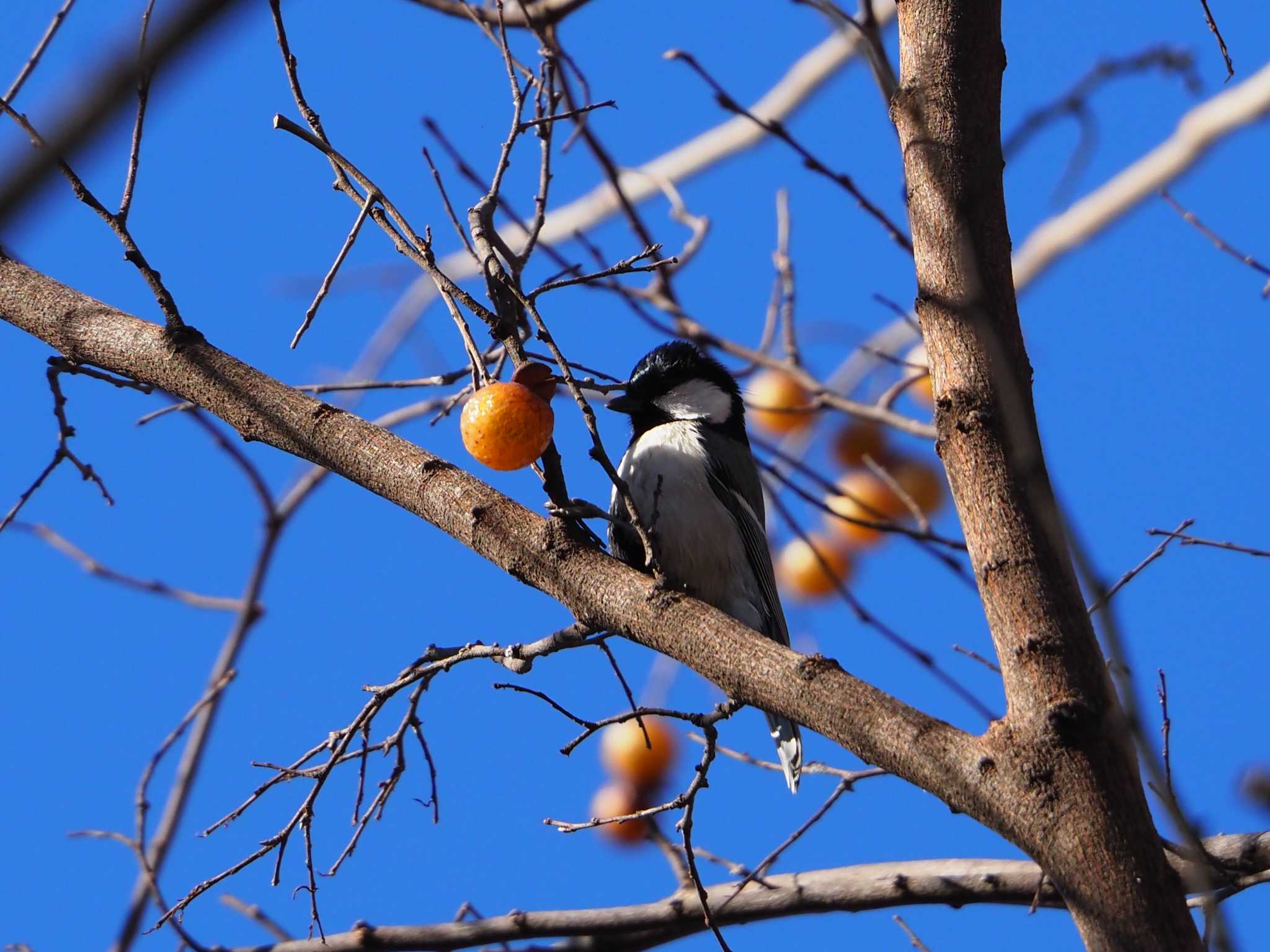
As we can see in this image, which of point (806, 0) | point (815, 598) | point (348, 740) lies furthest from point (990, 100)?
point (815, 598)

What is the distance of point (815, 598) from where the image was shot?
396cm

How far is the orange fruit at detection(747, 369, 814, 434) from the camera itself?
414 cm

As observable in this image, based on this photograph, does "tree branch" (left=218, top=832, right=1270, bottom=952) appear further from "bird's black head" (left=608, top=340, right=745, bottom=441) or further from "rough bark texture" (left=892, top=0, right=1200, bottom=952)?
"bird's black head" (left=608, top=340, right=745, bottom=441)

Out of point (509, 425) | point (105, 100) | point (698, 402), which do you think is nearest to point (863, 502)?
point (698, 402)

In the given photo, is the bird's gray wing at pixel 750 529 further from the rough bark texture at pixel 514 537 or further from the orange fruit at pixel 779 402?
the rough bark texture at pixel 514 537

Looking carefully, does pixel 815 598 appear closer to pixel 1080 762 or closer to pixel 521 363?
pixel 521 363

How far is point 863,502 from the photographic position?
12.4ft

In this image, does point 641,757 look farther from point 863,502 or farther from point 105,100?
point 105,100

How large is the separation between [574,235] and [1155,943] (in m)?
2.46

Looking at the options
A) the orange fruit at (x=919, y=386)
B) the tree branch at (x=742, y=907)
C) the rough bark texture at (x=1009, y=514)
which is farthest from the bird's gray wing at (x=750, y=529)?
the rough bark texture at (x=1009, y=514)

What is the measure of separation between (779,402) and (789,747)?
1142mm

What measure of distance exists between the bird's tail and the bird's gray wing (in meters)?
0.35

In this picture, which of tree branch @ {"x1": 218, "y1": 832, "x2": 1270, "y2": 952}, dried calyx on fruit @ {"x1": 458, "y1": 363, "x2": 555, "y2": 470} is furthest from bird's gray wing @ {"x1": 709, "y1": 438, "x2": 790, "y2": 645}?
dried calyx on fruit @ {"x1": 458, "y1": 363, "x2": 555, "y2": 470}

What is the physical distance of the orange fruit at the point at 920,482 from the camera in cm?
398
